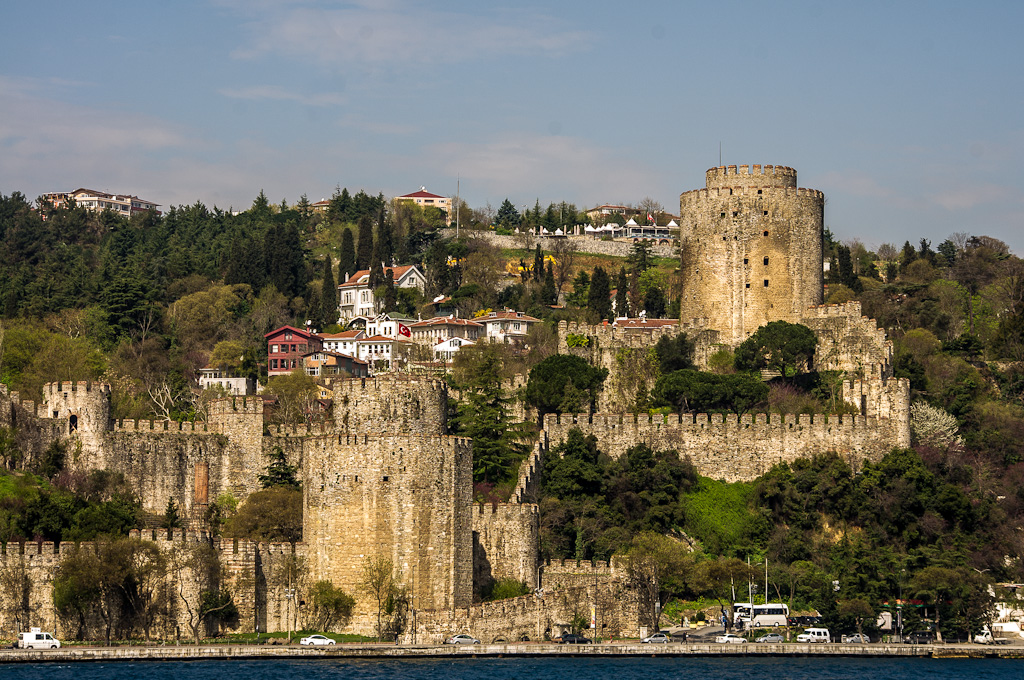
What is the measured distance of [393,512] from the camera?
51.2 meters

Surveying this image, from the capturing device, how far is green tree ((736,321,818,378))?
7250 cm

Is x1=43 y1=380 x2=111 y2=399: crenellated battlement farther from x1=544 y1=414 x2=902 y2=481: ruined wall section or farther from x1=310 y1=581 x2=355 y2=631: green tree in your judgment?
x1=544 y1=414 x2=902 y2=481: ruined wall section

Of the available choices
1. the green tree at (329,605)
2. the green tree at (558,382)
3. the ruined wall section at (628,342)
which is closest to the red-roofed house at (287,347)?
the ruined wall section at (628,342)

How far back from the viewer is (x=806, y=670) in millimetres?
51688

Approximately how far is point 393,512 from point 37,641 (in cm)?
1053

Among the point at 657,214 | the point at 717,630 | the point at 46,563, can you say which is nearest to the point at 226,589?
the point at 46,563

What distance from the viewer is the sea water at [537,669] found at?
160ft

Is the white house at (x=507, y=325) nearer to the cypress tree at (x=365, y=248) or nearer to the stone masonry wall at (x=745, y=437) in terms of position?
the cypress tree at (x=365, y=248)

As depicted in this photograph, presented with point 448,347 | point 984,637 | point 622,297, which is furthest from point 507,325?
point 984,637

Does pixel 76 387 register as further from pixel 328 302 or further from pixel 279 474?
pixel 328 302

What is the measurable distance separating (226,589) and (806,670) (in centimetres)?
1669

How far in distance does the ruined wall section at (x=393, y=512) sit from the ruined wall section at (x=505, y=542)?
2.91 meters

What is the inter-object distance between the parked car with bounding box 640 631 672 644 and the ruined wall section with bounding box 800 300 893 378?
20.4 meters

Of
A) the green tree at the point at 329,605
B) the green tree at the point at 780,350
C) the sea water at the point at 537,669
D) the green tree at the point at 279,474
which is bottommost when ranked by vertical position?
the sea water at the point at 537,669
